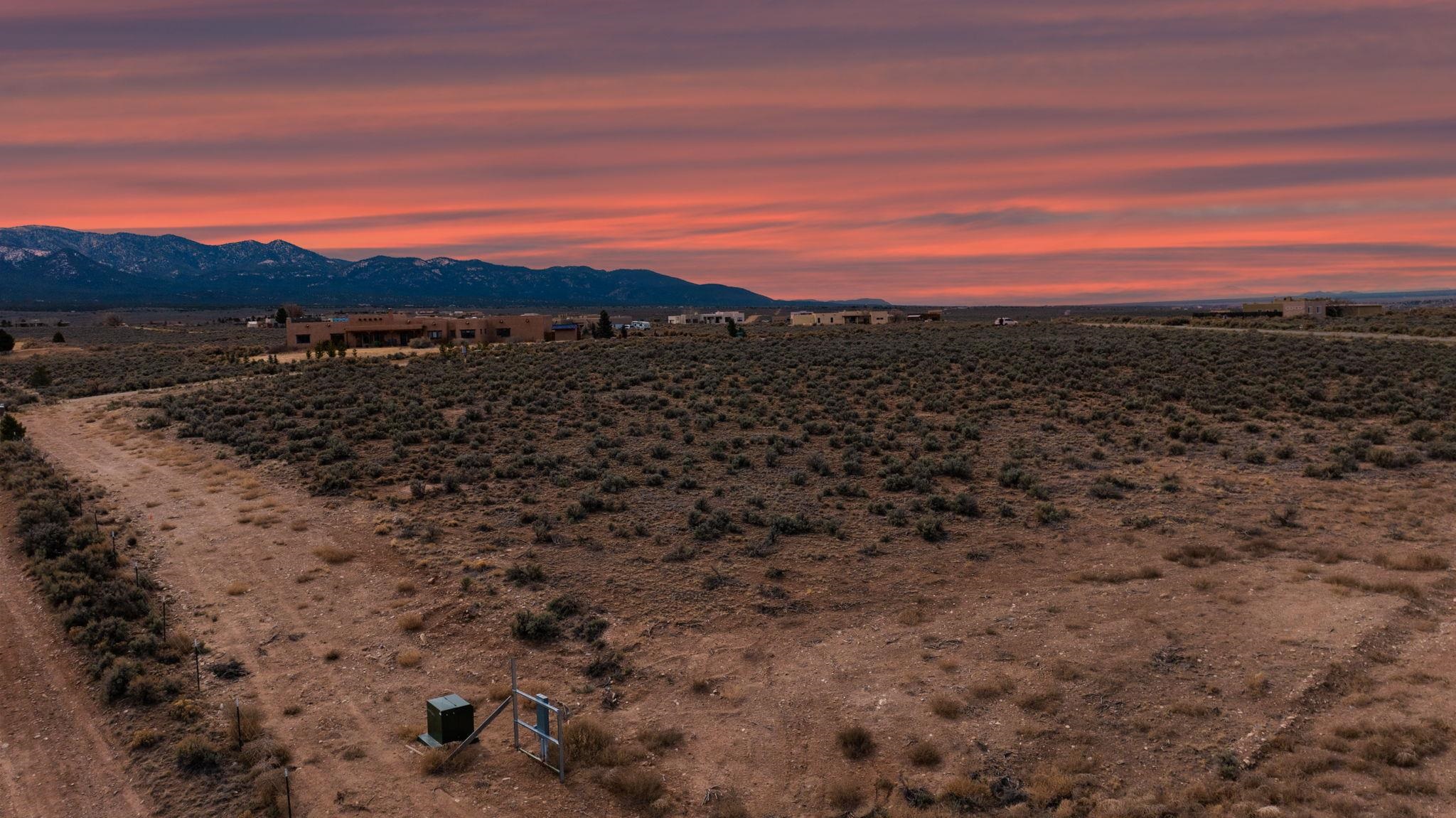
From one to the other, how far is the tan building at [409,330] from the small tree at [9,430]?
5142cm

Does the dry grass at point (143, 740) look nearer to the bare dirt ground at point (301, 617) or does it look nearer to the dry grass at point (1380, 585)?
the bare dirt ground at point (301, 617)

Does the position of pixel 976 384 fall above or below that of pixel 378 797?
above

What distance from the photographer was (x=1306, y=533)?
1950cm

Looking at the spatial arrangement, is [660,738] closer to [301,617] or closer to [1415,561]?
[301,617]

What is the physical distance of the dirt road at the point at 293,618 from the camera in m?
11.3

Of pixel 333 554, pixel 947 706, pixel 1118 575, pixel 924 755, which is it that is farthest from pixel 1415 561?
pixel 333 554

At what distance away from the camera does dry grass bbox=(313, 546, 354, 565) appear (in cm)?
1884

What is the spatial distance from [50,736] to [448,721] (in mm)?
5812

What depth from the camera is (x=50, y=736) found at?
12.0 meters

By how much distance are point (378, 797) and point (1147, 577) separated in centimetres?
1476

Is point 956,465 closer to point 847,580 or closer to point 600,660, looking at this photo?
point 847,580

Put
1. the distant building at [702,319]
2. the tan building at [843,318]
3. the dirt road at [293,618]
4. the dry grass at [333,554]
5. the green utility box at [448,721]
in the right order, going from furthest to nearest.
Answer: the distant building at [702,319]
the tan building at [843,318]
the dry grass at [333,554]
the green utility box at [448,721]
the dirt road at [293,618]

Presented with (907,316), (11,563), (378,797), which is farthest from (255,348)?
(907,316)

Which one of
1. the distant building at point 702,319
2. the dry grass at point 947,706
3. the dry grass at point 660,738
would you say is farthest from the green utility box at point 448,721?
the distant building at point 702,319
